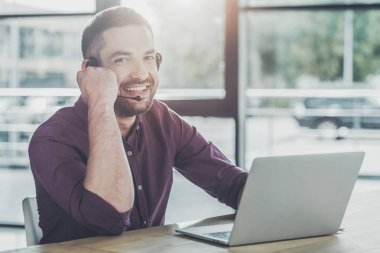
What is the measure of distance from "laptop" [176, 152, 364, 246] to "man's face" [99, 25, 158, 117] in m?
0.46

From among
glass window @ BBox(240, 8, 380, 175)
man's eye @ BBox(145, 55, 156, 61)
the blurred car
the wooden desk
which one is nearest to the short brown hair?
man's eye @ BBox(145, 55, 156, 61)

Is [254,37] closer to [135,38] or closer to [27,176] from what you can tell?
[27,176]

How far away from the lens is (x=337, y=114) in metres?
5.28

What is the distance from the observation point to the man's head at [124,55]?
203cm

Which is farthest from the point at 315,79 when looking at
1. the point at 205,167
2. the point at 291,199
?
the point at 291,199

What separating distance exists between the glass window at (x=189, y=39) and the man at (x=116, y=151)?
245 centimetres

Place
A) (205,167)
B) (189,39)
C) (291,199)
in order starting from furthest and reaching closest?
(189,39) → (205,167) → (291,199)

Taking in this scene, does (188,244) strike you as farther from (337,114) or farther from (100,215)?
(337,114)

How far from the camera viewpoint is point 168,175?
83.0 inches

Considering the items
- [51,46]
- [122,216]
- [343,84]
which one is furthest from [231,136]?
[122,216]

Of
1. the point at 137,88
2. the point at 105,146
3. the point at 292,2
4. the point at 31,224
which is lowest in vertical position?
the point at 31,224

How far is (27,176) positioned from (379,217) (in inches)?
147

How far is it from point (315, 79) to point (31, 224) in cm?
368

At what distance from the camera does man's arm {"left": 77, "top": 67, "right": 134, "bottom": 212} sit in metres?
1.71
